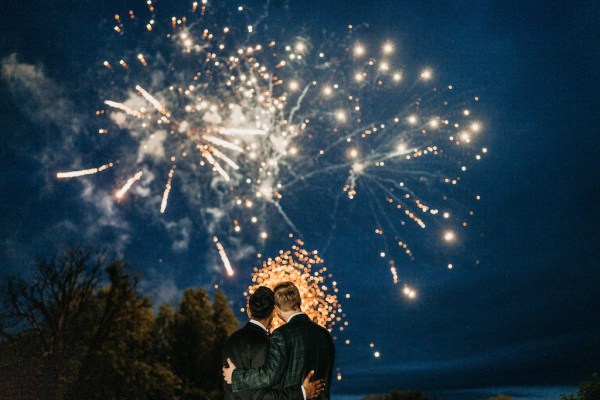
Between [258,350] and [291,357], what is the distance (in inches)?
21.3

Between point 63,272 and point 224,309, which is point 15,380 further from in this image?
point 224,309

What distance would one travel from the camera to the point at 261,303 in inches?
217

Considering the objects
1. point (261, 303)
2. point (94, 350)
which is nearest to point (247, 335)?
point (261, 303)

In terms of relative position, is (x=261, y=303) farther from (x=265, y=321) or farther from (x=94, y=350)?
(x=94, y=350)

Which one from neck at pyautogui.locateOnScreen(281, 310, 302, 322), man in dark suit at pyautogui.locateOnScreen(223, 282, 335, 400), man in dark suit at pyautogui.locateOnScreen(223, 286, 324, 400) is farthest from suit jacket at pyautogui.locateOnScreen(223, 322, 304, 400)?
neck at pyautogui.locateOnScreen(281, 310, 302, 322)

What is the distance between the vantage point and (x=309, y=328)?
5117mm

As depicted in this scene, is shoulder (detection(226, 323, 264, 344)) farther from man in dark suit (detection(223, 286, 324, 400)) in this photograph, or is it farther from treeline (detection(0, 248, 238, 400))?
treeline (detection(0, 248, 238, 400))

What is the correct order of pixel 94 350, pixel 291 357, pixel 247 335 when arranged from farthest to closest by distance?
pixel 94 350 < pixel 247 335 < pixel 291 357

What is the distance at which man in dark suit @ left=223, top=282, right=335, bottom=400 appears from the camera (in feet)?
15.9

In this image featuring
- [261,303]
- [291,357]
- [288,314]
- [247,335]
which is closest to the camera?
[291,357]

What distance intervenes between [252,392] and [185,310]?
36.5 m

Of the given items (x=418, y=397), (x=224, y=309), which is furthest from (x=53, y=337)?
(x=418, y=397)

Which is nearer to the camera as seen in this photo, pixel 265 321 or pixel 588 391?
pixel 265 321

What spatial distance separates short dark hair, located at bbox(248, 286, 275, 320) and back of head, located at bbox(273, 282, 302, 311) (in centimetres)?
17
